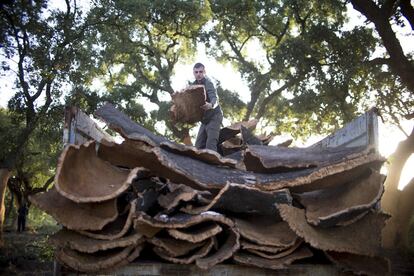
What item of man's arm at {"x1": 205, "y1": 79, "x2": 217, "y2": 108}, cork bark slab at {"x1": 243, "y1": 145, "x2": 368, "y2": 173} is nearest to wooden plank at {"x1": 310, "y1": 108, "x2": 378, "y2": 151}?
cork bark slab at {"x1": 243, "y1": 145, "x2": 368, "y2": 173}

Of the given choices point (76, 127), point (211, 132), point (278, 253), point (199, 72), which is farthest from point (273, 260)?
point (199, 72)

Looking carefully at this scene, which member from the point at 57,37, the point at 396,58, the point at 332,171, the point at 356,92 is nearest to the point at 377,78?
the point at 356,92

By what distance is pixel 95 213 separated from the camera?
2.33 m

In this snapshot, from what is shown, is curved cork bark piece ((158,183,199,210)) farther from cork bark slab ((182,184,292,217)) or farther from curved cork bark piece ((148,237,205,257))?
curved cork bark piece ((148,237,205,257))

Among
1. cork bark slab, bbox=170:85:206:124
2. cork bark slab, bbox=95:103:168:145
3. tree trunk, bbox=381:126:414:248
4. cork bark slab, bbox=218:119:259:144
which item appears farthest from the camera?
A: tree trunk, bbox=381:126:414:248

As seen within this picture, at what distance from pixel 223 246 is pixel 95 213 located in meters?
0.76

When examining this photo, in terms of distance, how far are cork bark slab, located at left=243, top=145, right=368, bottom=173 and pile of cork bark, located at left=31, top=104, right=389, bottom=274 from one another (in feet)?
0.09

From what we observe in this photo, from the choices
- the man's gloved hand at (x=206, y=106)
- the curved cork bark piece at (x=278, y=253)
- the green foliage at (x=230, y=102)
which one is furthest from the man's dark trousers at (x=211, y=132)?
the green foliage at (x=230, y=102)

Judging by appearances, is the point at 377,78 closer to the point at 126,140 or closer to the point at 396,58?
the point at 396,58

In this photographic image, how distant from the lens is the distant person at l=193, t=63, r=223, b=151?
15.3 ft

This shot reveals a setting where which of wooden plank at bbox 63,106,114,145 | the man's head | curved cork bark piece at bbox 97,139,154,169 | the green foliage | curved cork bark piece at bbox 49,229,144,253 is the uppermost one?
the green foliage

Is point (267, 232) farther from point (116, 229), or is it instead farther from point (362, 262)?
point (116, 229)

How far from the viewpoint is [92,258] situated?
2.22 meters

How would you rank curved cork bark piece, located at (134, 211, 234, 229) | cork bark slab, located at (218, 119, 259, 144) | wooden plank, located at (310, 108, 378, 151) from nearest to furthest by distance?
curved cork bark piece, located at (134, 211, 234, 229)
wooden plank, located at (310, 108, 378, 151)
cork bark slab, located at (218, 119, 259, 144)
